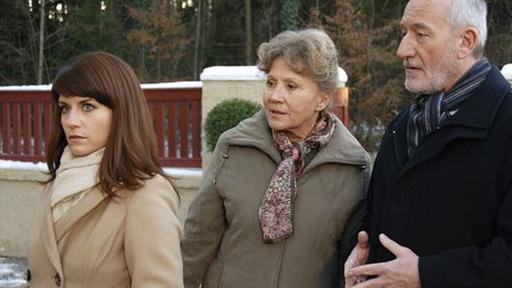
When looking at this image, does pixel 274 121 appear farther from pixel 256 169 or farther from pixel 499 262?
pixel 499 262

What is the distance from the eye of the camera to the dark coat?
1.78 m

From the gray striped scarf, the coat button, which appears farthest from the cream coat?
the gray striped scarf

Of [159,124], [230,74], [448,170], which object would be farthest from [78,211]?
[159,124]

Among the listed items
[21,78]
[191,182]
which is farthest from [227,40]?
[191,182]

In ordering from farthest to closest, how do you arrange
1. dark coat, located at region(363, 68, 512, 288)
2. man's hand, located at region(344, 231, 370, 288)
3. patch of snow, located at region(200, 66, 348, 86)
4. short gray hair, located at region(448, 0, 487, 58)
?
patch of snow, located at region(200, 66, 348, 86) < man's hand, located at region(344, 231, 370, 288) < short gray hair, located at region(448, 0, 487, 58) < dark coat, located at region(363, 68, 512, 288)

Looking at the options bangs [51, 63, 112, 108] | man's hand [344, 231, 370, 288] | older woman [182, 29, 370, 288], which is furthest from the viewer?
older woman [182, 29, 370, 288]

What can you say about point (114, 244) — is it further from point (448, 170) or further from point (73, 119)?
point (448, 170)

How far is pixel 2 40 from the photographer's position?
20.2 metres

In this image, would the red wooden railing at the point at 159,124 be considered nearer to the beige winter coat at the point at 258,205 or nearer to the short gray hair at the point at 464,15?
the beige winter coat at the point at 258,205

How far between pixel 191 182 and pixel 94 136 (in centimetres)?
496

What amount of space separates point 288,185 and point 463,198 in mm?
699

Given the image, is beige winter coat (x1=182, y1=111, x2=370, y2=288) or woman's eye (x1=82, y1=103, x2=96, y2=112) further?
beige winter coat (x1=182, y1=111, x2=370, y2=288)

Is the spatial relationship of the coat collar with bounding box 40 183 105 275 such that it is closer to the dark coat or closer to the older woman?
the older woman

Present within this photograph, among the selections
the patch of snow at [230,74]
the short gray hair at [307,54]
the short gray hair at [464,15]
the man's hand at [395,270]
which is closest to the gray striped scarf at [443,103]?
the short gray hair at [464,15]
